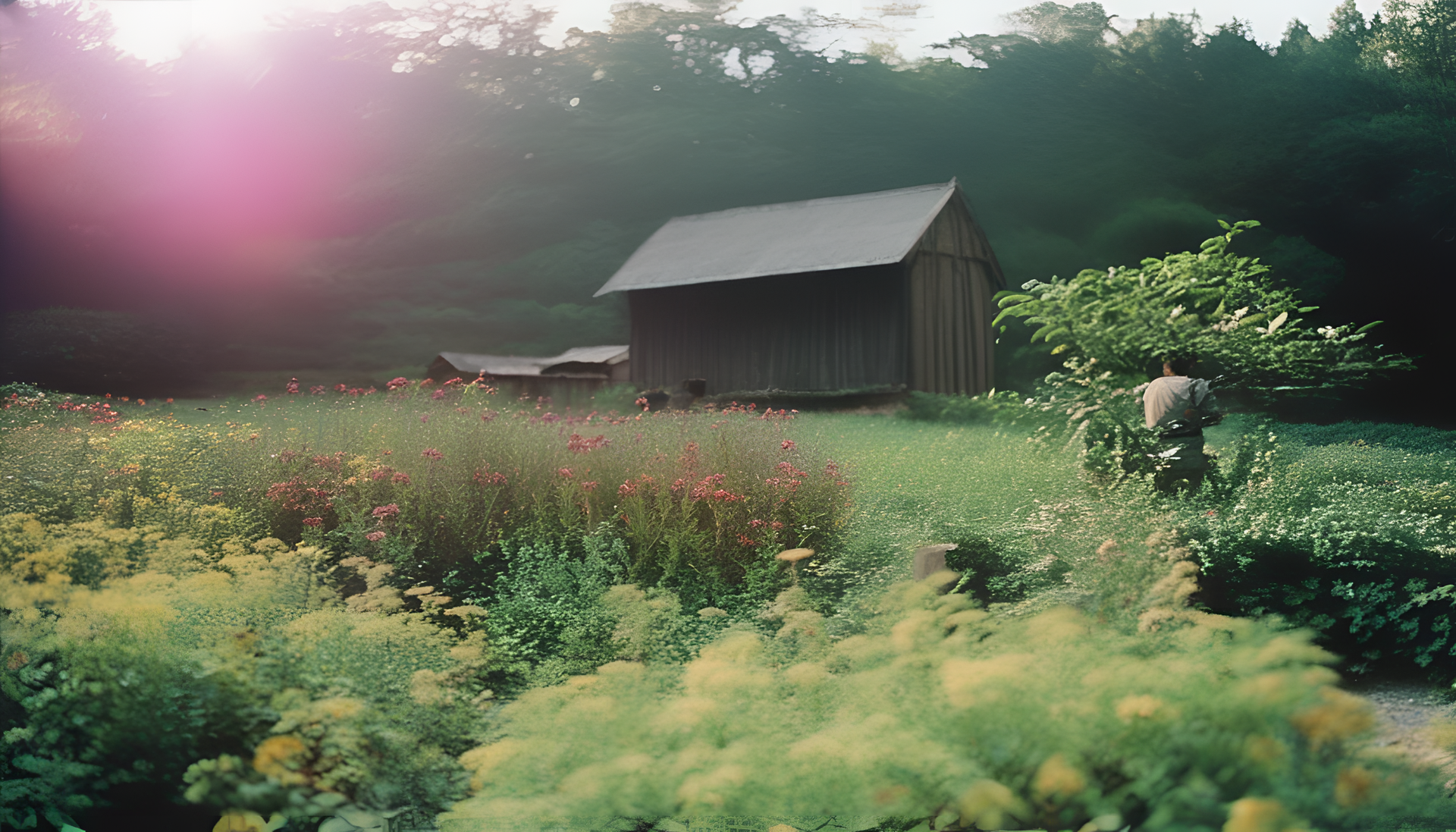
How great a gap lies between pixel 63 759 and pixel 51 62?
6.89m

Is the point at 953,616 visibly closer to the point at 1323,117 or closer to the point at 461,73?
the point at 461,73

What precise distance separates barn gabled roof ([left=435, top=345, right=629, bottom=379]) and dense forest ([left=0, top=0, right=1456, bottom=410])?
15.6 inches

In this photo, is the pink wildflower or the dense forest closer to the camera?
the pink wildflower

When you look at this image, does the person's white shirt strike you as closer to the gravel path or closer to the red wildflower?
the gravel path

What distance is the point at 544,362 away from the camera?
20.2 m

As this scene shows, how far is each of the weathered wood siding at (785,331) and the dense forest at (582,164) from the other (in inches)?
128

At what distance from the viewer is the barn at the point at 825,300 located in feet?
49.0

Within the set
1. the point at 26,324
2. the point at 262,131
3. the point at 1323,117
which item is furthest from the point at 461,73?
the point at 1323,117

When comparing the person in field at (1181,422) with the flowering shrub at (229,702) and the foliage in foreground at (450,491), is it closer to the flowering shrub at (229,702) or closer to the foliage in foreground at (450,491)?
the foliage in foreground at (450,491)

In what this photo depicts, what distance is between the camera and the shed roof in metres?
18.4

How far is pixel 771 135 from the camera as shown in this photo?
19672 mm

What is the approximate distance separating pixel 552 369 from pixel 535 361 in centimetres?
52

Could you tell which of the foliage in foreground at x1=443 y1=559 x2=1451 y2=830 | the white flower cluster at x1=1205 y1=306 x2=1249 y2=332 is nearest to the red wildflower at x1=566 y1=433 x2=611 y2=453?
the foliage in foreground at x1=443 y1=559 x2=1451 y2=830

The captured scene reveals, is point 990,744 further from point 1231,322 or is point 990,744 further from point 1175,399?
point 1231,322
